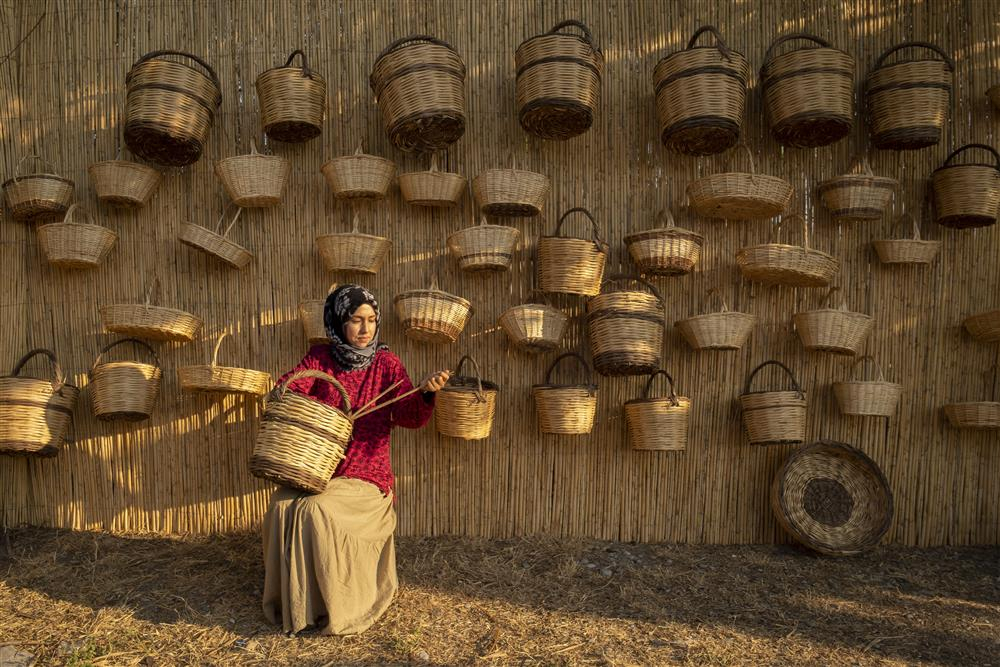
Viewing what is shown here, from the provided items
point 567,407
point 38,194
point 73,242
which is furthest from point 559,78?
point 38,194

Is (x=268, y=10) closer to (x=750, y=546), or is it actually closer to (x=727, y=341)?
(x=727, y=341)

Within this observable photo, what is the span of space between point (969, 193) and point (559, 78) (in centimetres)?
223

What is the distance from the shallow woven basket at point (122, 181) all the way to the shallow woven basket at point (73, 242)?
17 cm

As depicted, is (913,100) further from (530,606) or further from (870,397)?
(530,606)

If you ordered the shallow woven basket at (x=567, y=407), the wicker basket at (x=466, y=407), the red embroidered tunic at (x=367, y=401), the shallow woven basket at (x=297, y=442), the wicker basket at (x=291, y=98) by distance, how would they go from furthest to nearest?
the wicker basket at (x=291, y=98) < the shallow woven basket at (x=567, y=407) < the wicker basket at (x=466, y=407) < the red embroidered tunic at (x=367, y=401) < the shallow woven basket at (x=297, y=442)

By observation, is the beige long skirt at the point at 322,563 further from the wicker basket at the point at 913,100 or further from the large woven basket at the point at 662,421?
the wicker basket at the point at 913,100

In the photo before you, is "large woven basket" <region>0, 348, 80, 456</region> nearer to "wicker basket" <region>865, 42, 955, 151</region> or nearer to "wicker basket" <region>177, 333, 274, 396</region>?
"wicker basket" <region>177, 333, 274, 396</region>

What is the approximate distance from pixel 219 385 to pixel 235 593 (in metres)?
0.97

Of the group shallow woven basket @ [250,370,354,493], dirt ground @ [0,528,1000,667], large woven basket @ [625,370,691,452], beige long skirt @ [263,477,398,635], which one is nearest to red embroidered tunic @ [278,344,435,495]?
beige long skirt @ [263,477,398,635]

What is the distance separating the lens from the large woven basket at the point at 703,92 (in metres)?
3.41

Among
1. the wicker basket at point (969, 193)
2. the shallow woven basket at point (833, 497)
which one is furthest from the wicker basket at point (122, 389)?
the wicker basket at point (969, 193)

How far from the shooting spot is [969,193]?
11.7 ft

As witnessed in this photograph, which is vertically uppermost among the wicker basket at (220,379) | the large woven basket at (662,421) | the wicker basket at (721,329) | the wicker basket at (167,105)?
the wicker basket at (167,105)

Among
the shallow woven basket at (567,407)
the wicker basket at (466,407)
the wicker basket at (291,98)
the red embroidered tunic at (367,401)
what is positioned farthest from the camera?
the wicker basket at (291,98)
